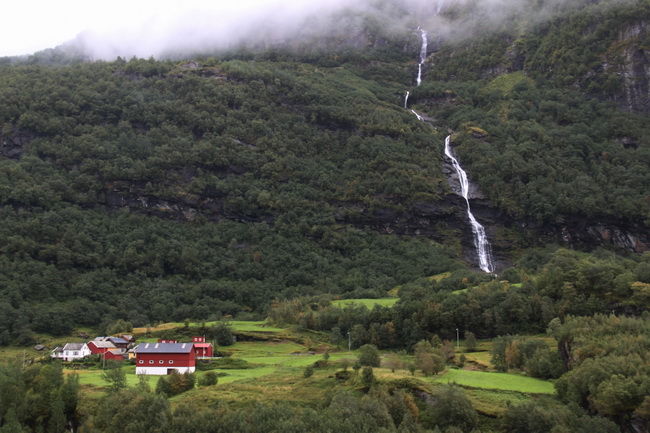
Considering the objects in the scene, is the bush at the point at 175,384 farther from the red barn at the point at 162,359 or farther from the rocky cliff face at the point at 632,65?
the rocky cliff face at the point at 632,65

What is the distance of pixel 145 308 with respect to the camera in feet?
292

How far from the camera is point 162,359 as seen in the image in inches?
2092

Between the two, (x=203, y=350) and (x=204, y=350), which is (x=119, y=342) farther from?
(x=204, y=350)

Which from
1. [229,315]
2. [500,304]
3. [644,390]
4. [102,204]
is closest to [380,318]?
[500,304]

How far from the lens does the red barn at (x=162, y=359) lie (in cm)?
5291

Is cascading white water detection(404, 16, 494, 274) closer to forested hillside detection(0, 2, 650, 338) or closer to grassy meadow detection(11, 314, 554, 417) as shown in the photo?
forested hillside detection(0, 2, 650, 338)

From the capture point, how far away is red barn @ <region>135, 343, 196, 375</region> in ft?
174

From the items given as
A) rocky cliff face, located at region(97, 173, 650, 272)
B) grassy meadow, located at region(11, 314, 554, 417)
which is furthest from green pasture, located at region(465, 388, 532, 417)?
rocky cliff face, located at region(97, 173, 650, 272)

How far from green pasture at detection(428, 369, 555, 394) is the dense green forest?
386 cm

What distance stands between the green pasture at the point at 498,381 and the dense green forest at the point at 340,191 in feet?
12.6

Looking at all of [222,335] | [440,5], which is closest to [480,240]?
[222,335]

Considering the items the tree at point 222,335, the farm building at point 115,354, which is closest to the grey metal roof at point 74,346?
the farm building at point 115,354

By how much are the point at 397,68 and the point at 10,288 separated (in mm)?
107079

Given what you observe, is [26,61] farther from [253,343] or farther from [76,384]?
[76,384]
